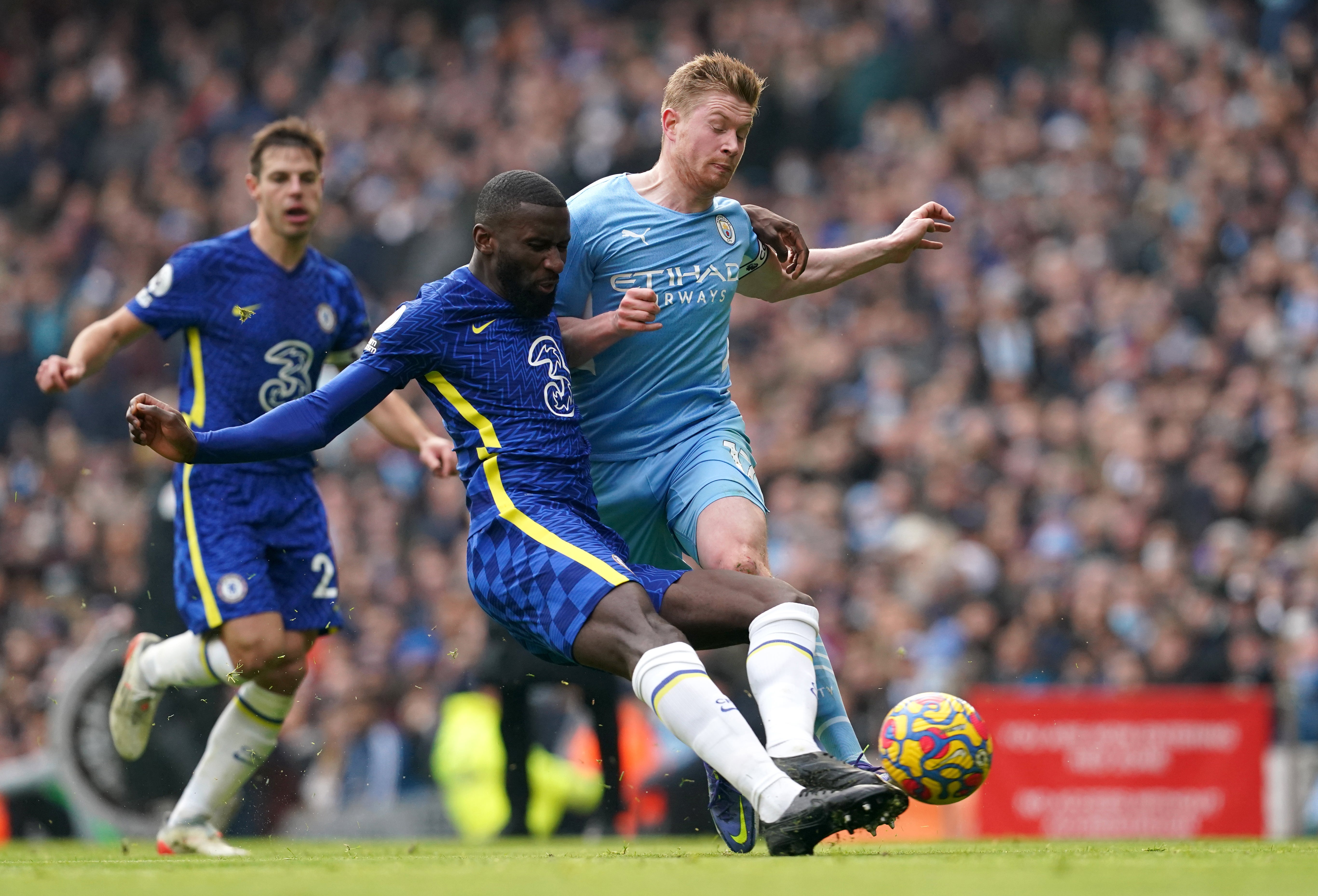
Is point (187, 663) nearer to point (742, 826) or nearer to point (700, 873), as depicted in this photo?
point (742, 826)

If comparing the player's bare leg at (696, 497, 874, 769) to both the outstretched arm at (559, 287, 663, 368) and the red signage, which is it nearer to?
the outstretched arm at (559, 287, 663, 368)

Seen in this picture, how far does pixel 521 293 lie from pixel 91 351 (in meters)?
2.31

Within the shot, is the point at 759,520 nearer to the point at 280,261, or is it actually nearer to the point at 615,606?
the point at 615,606

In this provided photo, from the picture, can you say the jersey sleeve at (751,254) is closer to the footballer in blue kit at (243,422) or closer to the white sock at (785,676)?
the white sock at (785,676)

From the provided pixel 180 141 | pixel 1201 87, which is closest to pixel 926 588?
pixel 1201 87

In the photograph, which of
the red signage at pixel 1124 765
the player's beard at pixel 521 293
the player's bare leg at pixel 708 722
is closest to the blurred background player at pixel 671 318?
the player's beard at pixel 521 293

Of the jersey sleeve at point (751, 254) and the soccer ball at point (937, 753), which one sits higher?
the jersey sleeve at point (751, 254)

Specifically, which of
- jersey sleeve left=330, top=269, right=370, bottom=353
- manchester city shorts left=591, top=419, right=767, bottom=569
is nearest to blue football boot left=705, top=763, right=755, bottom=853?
manchester city shorts left=591, top=419, right=767, bottom=569

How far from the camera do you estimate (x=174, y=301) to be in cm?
714

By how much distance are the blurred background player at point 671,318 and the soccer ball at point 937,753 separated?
33.0 inches

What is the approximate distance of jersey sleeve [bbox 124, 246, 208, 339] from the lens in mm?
7137

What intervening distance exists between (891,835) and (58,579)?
6431 millimetres

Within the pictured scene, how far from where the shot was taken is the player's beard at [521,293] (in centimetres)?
556

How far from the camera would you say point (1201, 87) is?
1634 centimetres
